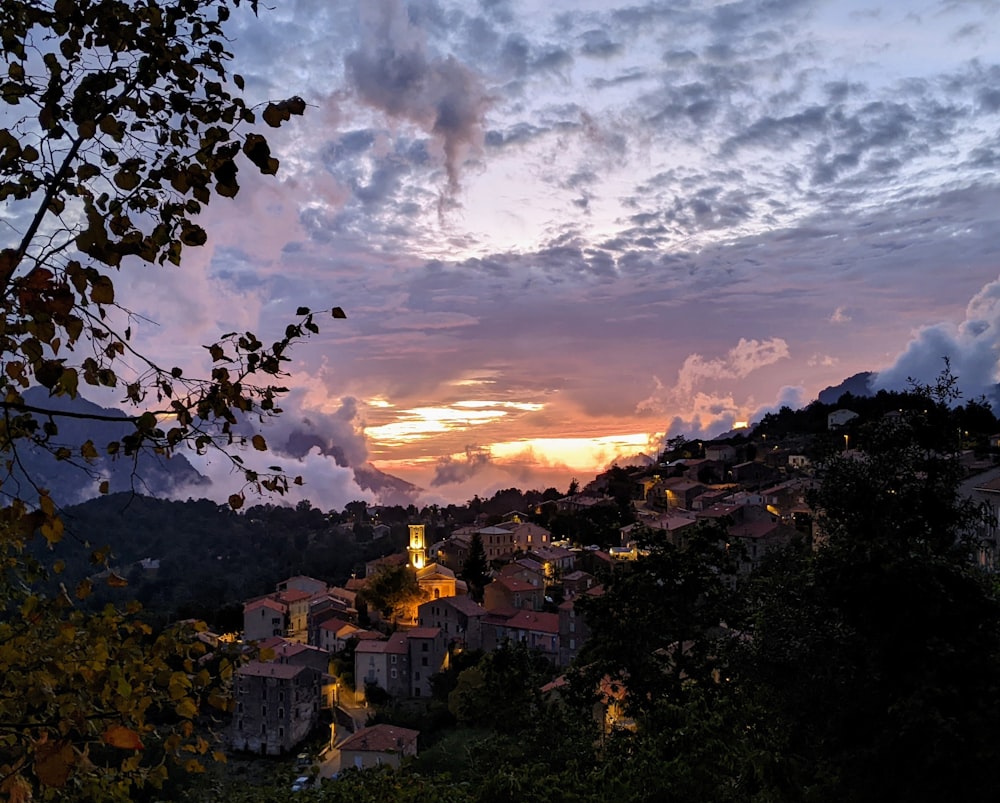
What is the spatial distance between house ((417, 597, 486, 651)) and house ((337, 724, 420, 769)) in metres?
15.1

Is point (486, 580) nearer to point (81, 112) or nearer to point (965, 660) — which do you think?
point (965, 660)

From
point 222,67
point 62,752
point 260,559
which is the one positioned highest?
point 222,67

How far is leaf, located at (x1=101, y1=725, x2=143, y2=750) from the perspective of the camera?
2.11 metres

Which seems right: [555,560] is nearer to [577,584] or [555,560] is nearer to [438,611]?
[577,584]

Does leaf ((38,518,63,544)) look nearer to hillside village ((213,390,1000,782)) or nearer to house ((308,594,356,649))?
hillside village ((213,390,1000,782))

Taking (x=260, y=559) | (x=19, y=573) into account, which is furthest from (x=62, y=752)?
(x=260, y=559)

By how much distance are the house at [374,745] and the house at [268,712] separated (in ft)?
35.0

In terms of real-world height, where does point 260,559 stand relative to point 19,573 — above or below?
below

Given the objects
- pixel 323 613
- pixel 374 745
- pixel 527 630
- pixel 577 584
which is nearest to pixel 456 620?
pixel 527 630

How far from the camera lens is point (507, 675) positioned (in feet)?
57.5

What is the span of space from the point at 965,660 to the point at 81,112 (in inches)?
338

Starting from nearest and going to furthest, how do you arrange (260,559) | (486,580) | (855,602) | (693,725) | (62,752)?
(62,752) → (855,602) → (693,725) → (486,580) → (260,559)

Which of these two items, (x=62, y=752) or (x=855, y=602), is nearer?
(x=62, y=752)

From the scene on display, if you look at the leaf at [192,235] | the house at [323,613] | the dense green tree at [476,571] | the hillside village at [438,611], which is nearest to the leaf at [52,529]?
the leaf at [192,235]
